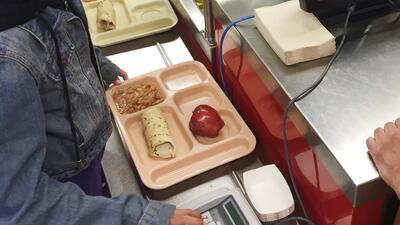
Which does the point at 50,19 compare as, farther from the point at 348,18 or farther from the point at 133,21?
the point at 133,21

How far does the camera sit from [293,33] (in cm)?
80

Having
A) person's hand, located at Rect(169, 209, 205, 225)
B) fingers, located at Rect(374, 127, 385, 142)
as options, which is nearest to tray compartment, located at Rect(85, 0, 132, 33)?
person's hand, located at Rect(169, 209, 205, 225)

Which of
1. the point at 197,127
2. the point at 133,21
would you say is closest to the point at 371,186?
the point at 197,127

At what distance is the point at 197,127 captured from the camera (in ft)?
3.09

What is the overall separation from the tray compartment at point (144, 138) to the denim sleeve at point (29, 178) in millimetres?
201

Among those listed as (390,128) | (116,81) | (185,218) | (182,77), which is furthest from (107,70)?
(390,128)

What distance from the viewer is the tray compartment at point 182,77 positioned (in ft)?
3.63

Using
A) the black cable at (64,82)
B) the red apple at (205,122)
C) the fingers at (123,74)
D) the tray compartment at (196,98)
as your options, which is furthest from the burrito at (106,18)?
the black cable at (64,82)

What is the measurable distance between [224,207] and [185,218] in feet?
0.29

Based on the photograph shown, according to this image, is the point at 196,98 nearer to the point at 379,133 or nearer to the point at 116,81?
the point at 116,81

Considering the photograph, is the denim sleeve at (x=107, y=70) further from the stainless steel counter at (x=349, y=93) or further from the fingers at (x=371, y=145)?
the fingers at (x=371, y=145)

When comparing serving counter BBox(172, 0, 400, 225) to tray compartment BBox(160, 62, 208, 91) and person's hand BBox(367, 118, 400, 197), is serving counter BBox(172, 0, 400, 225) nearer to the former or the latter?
person's hand BBox(367, 118, 400, 197)

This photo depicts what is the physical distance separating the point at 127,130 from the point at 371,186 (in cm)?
55

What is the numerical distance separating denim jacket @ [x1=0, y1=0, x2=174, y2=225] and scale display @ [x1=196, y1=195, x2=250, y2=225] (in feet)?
0.26
